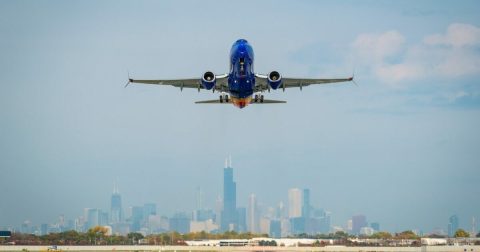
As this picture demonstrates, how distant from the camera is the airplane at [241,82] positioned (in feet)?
291

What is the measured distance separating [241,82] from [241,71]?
2.25m

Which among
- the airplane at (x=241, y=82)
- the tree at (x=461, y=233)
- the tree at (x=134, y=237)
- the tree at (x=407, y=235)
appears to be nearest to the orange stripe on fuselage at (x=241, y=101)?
the airplane at (x=241, y=82)

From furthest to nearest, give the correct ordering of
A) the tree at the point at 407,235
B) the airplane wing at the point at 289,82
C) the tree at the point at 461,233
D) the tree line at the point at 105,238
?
the tree at the point at 461,233
the tree at the point at 407,235
the tree line at the point at 105,238
the airplane wing at the point at 289,82

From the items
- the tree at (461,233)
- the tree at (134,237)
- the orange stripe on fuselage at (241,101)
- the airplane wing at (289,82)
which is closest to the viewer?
the airplane wing at (289,82)

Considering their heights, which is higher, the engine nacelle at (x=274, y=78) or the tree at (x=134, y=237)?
the engine nacelle at (x=274, y=78)

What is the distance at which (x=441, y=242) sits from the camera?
156 m

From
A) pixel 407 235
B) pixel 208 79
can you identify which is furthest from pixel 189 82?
pixel 407 235

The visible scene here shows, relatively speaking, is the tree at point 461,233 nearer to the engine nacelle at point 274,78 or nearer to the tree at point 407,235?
the tree at point 407,235

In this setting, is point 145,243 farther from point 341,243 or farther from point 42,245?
point 341,243

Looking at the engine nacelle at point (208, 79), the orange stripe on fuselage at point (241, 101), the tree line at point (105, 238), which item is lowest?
the tree line at point (105, 238)

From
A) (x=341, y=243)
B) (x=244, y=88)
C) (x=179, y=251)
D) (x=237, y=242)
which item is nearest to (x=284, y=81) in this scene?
(x=244, y=88)

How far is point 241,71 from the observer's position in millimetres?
89188

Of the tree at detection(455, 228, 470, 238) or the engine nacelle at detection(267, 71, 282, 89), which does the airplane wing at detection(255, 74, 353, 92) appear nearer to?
the engine nacelle at detection(267, 71, 282, 89)

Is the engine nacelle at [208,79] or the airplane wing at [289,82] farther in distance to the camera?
the airplane wing at [289,82]
